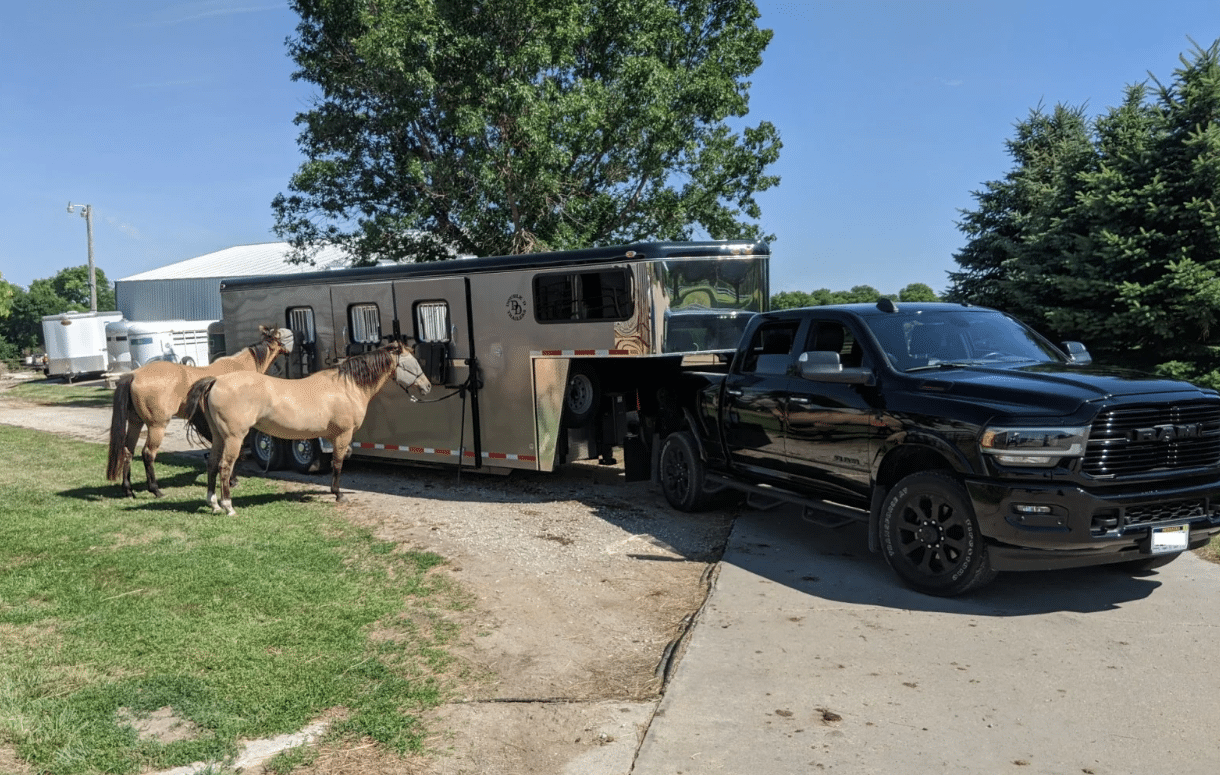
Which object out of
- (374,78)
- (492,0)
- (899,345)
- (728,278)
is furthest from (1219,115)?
(374,78)

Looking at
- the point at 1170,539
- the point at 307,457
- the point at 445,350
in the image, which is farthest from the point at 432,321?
the point at 1170,539

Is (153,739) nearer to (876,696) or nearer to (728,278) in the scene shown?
(876,696)

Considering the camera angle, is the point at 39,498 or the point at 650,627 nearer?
the point at 650,627

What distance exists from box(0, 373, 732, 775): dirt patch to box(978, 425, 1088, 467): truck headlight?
230 cm

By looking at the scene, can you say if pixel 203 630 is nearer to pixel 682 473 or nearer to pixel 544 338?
pixel 682 473

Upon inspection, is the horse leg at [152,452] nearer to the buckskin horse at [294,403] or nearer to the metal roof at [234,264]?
the buckskin horse at [294,403]

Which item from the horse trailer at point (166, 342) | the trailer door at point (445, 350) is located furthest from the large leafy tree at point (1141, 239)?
the horse trailer at point (166, 342)

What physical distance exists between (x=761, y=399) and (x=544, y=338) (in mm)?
3162

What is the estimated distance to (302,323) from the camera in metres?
13.7

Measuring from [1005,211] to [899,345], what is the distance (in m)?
14.3

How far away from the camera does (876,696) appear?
5.11m

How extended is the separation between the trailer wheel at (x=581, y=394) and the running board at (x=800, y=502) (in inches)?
75.0

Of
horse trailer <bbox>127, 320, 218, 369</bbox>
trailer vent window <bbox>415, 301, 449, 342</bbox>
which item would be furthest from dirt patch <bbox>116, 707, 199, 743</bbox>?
horse trailer <bbox>127, 320, 218, 369</bbox>

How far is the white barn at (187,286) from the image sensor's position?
161 ft
